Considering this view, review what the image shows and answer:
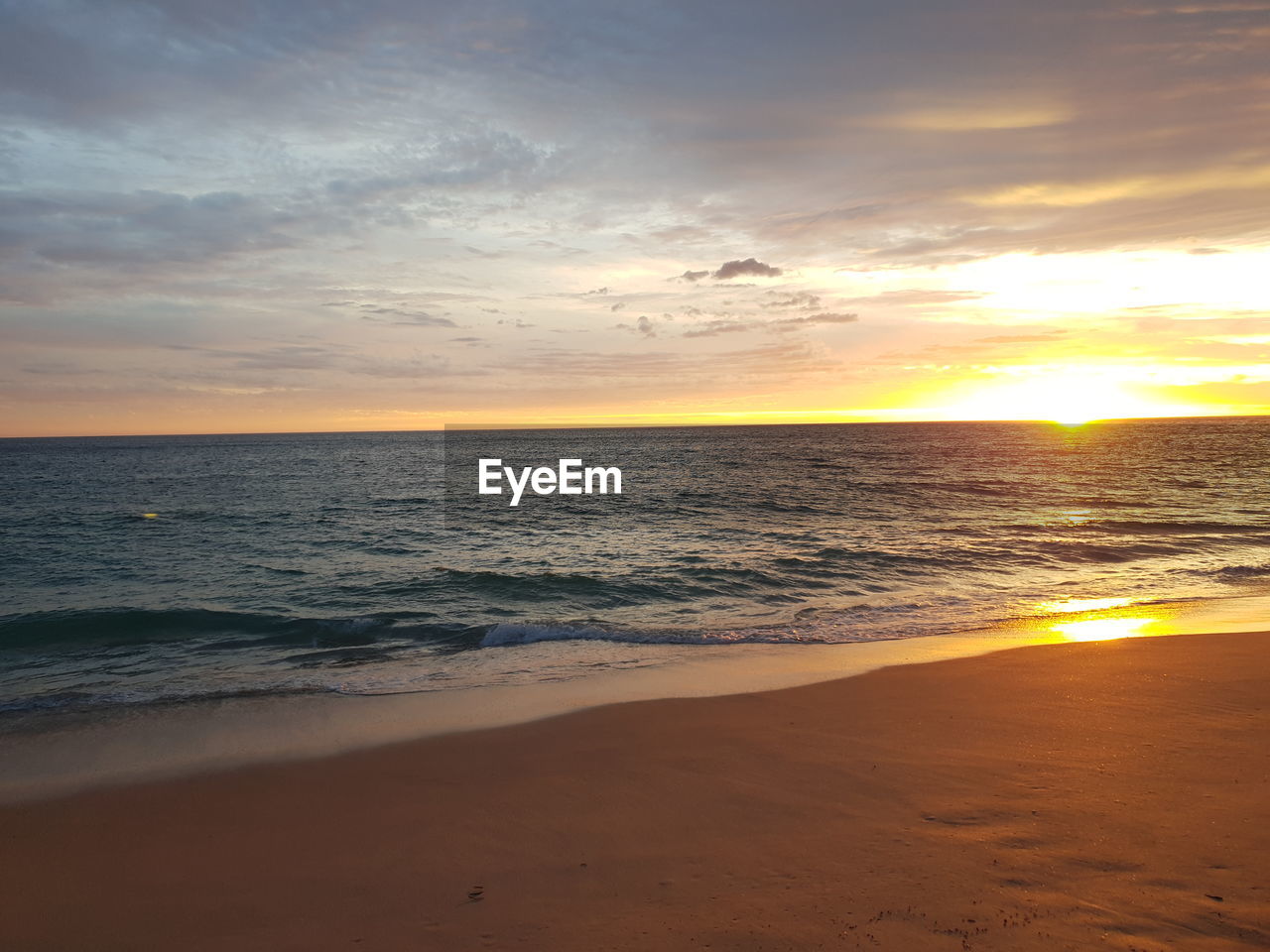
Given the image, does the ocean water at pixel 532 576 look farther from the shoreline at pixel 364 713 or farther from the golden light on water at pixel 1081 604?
the shoreline at pixel 364 713

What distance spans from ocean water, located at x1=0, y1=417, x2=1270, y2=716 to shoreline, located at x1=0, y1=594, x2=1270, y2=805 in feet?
2.14

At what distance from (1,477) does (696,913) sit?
293 ft

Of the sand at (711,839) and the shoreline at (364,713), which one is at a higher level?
the sand at (711,839)

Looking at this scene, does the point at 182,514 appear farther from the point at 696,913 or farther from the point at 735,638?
the point at 696,913

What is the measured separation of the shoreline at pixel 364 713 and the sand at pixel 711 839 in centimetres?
64

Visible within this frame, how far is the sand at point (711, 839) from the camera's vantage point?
488cm

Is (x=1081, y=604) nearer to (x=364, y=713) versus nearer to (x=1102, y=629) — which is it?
(x=1102, y=629)

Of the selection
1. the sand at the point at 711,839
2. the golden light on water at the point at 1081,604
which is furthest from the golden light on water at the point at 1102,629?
the sand at the point at 711,839

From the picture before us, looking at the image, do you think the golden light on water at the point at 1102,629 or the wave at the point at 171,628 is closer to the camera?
the golden light on water at the point at 1102,629

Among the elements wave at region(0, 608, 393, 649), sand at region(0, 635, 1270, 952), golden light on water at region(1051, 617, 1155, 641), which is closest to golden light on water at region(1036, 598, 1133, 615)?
golden light on water at region(1051, 617, 1155, 641)

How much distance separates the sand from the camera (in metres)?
4.88

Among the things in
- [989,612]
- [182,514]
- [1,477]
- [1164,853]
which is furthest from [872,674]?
[1,477]

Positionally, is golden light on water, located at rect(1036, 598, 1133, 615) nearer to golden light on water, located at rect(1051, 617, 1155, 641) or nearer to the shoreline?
golden light on water, located at rect(1051, 617, 1155, 641)

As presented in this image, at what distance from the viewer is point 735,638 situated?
14195 mm
